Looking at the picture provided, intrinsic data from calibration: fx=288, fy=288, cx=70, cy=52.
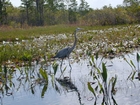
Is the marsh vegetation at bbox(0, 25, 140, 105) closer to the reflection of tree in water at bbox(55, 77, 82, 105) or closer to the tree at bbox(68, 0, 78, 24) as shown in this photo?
the reflection of tree in water at bbox(55, 77, 82, 105)

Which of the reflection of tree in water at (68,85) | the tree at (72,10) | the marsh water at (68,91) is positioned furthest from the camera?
the tree at (72,10)

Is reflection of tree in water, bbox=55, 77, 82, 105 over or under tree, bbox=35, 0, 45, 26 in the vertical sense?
under

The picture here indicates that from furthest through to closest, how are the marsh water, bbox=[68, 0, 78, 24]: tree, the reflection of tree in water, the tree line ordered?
1. bbox=[68, 0, 78, 24]: tree
2. the tree line
3. the reflection of tree in water
4. the marsh water

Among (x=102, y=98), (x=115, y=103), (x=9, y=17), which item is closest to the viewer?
(x=115, y=103)

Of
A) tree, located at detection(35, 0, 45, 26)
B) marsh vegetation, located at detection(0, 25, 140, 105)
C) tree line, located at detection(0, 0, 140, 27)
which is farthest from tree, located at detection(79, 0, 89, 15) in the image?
marsh vegetation, located at detection(0, 25, 140, 105)

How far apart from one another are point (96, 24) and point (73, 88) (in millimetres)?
23774

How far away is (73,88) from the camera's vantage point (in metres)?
6.32

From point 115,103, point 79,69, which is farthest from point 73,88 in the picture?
point 79,69

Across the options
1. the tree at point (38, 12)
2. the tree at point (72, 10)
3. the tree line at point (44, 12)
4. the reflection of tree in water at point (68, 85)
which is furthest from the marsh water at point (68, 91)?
the tree at point (72, 10)

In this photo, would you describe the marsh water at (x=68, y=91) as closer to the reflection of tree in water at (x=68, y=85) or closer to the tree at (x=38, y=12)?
the reflection of tree in water at (x=68, y=85)

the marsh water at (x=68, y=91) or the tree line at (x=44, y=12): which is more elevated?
the tree line at (x=44, y=12)

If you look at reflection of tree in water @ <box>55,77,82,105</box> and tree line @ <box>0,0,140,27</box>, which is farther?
tree line @ <box>0,0,140,27</box>

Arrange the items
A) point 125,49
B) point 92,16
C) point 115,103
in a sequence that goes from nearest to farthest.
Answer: point 115,103 → point 125,49 → point 92,16

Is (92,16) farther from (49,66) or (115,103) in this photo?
(115,103)
